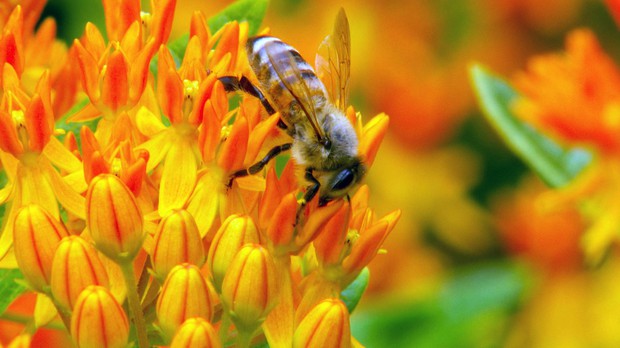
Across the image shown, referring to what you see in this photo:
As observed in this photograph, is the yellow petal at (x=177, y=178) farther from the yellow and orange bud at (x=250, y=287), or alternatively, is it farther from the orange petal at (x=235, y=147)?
the yellow and orange bud at (x=250, y=287)

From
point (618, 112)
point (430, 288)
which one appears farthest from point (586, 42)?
point (430, 288)

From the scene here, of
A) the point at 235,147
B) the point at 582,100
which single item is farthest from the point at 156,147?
the point at 582,100

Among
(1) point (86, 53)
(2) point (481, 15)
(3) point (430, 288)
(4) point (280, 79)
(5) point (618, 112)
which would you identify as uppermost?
(1) point (86, 53)

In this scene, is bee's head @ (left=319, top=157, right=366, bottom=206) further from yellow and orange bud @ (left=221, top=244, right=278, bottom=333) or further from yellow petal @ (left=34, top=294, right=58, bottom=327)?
yellow petal @ (left=34, top=294, right=58, bottom=327)

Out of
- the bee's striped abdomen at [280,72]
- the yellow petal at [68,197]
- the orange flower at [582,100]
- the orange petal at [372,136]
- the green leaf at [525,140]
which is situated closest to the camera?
the yellow petal at [68,197]

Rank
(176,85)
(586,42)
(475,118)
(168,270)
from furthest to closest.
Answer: (475,118)
(586,42)
(176,85)
(168,270)

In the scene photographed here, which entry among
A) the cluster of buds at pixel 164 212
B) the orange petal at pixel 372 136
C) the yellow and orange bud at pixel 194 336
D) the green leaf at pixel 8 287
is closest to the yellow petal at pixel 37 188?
the cluster of buds at pixel 164 212

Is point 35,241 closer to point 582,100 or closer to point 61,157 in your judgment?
Answer: point 61,157

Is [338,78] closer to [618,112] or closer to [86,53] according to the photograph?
[86,53]
